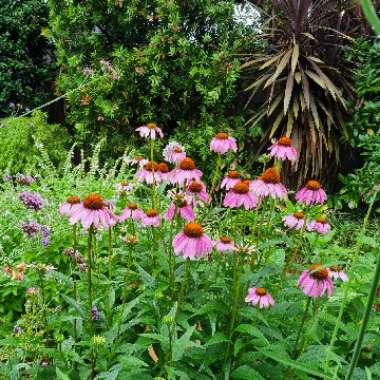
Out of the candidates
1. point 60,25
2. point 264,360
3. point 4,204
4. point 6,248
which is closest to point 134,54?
point 60,25

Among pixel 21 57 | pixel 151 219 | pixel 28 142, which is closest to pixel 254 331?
pixel 151 219

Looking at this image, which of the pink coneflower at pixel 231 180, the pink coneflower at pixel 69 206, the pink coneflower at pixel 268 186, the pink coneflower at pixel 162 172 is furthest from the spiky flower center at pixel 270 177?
the pink coneflower at pixel 69 206

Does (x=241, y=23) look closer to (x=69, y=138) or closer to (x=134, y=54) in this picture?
(x=134, y=54)

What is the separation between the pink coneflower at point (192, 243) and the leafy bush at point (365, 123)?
3040 millimetres

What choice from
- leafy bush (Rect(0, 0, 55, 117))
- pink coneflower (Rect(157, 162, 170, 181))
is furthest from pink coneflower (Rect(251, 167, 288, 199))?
leafy bush (Rect(0, 0, 55, 117))

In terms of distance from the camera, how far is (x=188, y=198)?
1493 mm

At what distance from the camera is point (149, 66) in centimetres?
432

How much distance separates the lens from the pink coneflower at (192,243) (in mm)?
1207

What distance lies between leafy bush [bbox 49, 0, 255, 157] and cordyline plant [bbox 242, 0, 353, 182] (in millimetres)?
278

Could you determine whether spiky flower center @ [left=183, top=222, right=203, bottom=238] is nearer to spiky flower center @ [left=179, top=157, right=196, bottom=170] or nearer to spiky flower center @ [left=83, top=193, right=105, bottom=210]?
spiky flower center @ [left=83, top=193, right=105, bottom=210]

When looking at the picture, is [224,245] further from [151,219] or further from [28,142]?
[28,142]

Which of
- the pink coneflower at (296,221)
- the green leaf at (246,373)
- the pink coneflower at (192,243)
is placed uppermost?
the pink coneflower at (192,243)

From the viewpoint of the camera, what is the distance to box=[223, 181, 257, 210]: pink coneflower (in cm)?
142

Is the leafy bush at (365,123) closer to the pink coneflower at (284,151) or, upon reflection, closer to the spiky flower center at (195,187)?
the pink coneflower at (284,151)
